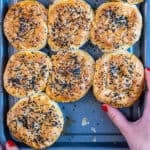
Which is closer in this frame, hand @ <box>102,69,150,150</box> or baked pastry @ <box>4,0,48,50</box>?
hand @ <box>102,69,150,150</box>

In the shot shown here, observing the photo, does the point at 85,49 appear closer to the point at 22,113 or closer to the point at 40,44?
the point at 40,44

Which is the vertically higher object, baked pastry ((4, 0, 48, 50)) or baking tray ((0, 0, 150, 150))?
baked pastry ((4, 0, 48, 50))

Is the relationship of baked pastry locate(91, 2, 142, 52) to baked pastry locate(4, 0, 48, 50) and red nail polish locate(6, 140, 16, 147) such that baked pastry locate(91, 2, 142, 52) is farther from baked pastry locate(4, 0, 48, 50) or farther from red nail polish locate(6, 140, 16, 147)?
red nail polish locate(6, 140, 16, 147)

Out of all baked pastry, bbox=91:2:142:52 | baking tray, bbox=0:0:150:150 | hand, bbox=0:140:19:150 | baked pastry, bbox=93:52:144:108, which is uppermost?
baked pastry, bbox=91:2:142:52

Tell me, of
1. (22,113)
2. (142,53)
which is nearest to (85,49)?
(142,53)

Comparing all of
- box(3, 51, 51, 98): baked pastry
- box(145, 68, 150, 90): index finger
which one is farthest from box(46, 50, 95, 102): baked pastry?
box(145, 68, 150, 90): index finger

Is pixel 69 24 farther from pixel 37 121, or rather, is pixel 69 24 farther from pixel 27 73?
pixel 37 121

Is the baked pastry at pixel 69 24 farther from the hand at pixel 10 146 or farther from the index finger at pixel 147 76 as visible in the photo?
the hand at pixel 10 146
